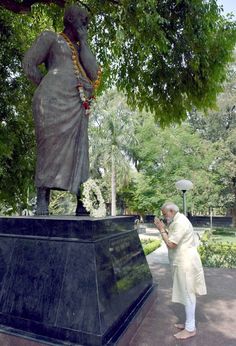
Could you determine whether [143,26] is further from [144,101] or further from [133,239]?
[133,239]

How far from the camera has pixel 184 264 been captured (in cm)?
368

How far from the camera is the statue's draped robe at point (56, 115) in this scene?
3.87m

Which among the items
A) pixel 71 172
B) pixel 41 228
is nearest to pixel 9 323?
pixel 41 228

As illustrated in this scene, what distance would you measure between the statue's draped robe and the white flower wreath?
0.21m

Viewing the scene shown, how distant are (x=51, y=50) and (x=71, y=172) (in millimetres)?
1513

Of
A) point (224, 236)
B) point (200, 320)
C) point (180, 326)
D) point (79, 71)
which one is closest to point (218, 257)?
point (200, 320)

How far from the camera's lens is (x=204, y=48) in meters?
6.68

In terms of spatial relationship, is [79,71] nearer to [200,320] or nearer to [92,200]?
[92,200]

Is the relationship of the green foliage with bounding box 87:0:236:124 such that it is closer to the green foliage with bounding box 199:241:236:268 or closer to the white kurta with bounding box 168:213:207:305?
the white kurta with bounding box 168:213:207:305

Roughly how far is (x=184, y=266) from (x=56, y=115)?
2280mm

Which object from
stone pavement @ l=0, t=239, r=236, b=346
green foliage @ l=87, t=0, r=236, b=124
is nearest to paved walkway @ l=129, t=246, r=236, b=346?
stone pavement @ l=0, t=239, r=236, b=346

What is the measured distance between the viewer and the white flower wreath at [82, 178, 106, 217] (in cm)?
421

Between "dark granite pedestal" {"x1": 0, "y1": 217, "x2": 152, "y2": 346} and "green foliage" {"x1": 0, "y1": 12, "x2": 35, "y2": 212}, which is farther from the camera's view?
"green foliage" {"x1": 0, "y1": 12, "x2": 35, "y2": 212}

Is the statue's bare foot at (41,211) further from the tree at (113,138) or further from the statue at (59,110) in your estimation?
the tree at (113,138)
